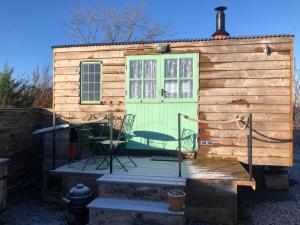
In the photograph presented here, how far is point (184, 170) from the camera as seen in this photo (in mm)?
5387

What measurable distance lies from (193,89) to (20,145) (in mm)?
3921

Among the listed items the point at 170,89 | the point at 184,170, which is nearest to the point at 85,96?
the point at 170,89

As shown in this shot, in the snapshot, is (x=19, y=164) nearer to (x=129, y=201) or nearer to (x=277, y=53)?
(x=129, y=201)

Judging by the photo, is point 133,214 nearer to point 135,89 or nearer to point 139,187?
point 139,187

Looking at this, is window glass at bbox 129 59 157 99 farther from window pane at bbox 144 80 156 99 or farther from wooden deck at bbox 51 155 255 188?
wooden deck at bbox 51 155 255 188

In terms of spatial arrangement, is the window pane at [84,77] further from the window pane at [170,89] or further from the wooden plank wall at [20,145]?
the window pane at [170,89]

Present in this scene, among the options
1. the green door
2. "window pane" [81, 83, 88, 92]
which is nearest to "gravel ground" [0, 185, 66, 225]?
the green door

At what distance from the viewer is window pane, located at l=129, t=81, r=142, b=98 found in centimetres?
690

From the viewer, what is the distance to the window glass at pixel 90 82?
7191 mm

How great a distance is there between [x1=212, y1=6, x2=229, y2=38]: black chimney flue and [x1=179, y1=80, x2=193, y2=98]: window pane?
1550mm

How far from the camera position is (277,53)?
6215 millimetres

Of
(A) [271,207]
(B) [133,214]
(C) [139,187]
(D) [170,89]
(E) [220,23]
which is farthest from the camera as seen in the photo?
(E) [220,23]

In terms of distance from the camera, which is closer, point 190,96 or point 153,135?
point 190,96

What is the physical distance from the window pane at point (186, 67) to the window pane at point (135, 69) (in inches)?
35.2
